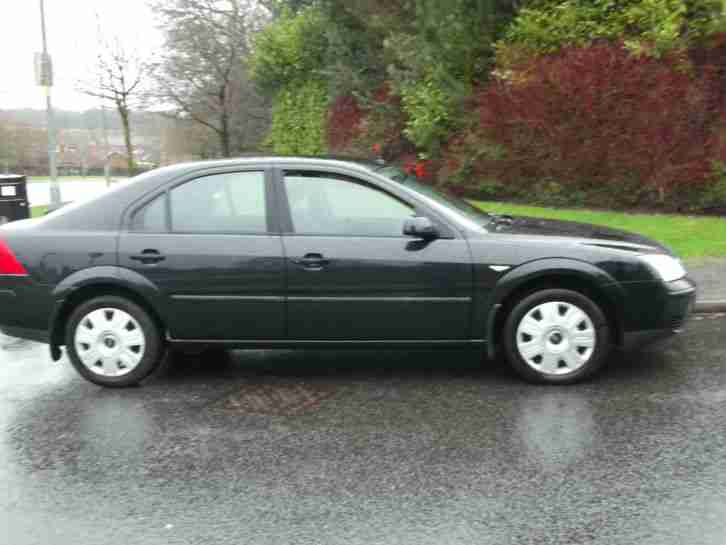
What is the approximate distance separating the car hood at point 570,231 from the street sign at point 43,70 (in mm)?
14762

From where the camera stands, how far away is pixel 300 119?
2331 centimetres

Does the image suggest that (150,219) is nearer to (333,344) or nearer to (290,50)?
(333,344)

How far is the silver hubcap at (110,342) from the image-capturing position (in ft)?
18.1

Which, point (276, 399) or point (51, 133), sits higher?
point (51, 133)

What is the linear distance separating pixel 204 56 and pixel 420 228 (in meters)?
23.6

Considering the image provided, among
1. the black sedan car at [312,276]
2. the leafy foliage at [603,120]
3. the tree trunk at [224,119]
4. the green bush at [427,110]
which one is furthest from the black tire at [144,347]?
the tree trunk at [224,119]

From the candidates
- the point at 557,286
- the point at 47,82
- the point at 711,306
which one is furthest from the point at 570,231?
the point at 47,82

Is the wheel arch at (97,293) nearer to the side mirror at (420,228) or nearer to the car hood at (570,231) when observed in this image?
the side mirror at (420,228)

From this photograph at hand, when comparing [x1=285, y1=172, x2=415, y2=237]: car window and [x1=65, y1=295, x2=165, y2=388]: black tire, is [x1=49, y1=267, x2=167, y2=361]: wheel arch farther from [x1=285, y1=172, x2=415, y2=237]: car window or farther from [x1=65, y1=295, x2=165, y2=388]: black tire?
[x1=285, y1=172, x2=415, y2=237]: car window

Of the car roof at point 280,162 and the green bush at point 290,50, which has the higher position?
the green bush at point 290,50

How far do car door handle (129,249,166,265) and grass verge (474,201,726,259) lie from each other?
4540 millimetres

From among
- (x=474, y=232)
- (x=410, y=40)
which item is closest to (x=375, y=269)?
(x=474, y=232)

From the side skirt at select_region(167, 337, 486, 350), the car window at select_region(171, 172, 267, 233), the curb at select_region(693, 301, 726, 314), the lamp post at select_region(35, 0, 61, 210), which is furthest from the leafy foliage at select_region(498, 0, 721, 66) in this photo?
the lamp post at select_region(35, 0, 61, 210)

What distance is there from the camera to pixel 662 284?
532cm
